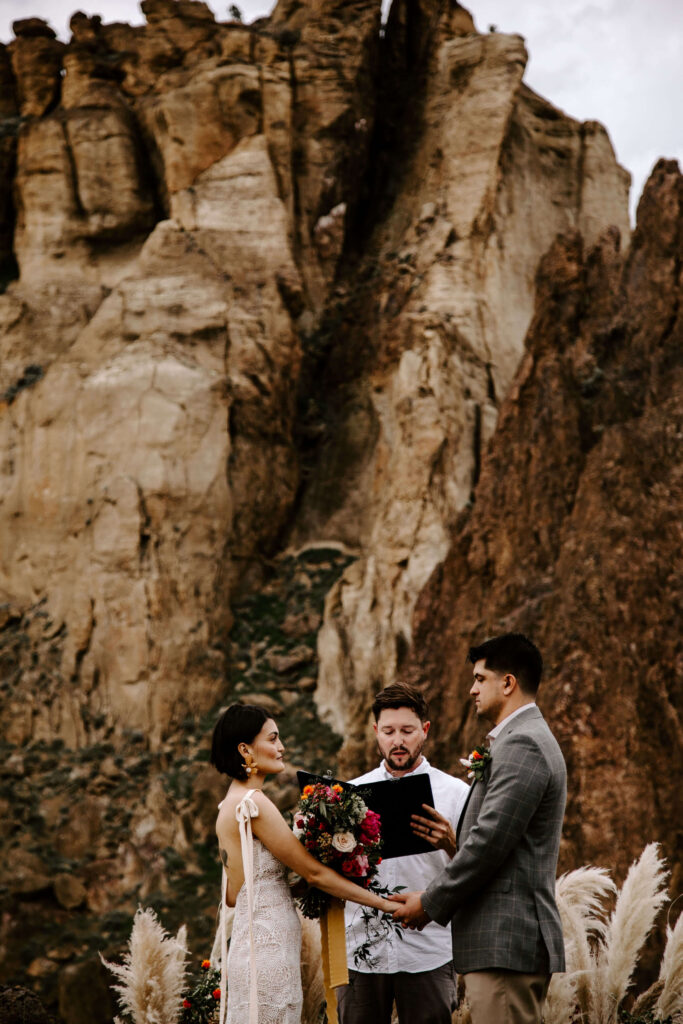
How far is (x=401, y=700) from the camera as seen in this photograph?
17.0ft

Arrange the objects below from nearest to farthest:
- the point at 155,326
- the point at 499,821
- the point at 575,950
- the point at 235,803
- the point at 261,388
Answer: the point at 499,821 < the point at 235,803 < the point at 575,950 < the point at 261,388 < the point at 155,326

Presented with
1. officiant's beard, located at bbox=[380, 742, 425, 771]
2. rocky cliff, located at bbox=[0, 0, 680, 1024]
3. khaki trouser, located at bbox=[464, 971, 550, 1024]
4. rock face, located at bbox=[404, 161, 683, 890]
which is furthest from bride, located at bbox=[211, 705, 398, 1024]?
rocky cliff, located at bbox=[0, 0, 680, 1024]

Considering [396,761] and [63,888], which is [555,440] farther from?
[63,888]

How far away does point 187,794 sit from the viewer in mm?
22141

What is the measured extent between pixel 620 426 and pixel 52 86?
78.8 ft

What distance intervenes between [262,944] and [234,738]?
839 millimetres

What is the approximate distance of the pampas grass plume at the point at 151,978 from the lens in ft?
16.9

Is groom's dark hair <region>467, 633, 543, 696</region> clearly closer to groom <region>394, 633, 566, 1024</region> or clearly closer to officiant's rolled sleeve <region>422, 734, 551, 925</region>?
groom <region>394, 633, 566, 1024</region>

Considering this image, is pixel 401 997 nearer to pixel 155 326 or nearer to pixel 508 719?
pixel 508 719

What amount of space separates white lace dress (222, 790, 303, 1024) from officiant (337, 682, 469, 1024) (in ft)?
1.64

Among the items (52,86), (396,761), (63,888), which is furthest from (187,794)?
(52,86)

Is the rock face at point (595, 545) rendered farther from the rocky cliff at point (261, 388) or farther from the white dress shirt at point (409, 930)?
the white dress shirt at point (409, 930)

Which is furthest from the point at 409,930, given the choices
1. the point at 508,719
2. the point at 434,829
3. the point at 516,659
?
the point at 516,659

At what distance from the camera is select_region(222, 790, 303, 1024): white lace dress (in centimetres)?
444
